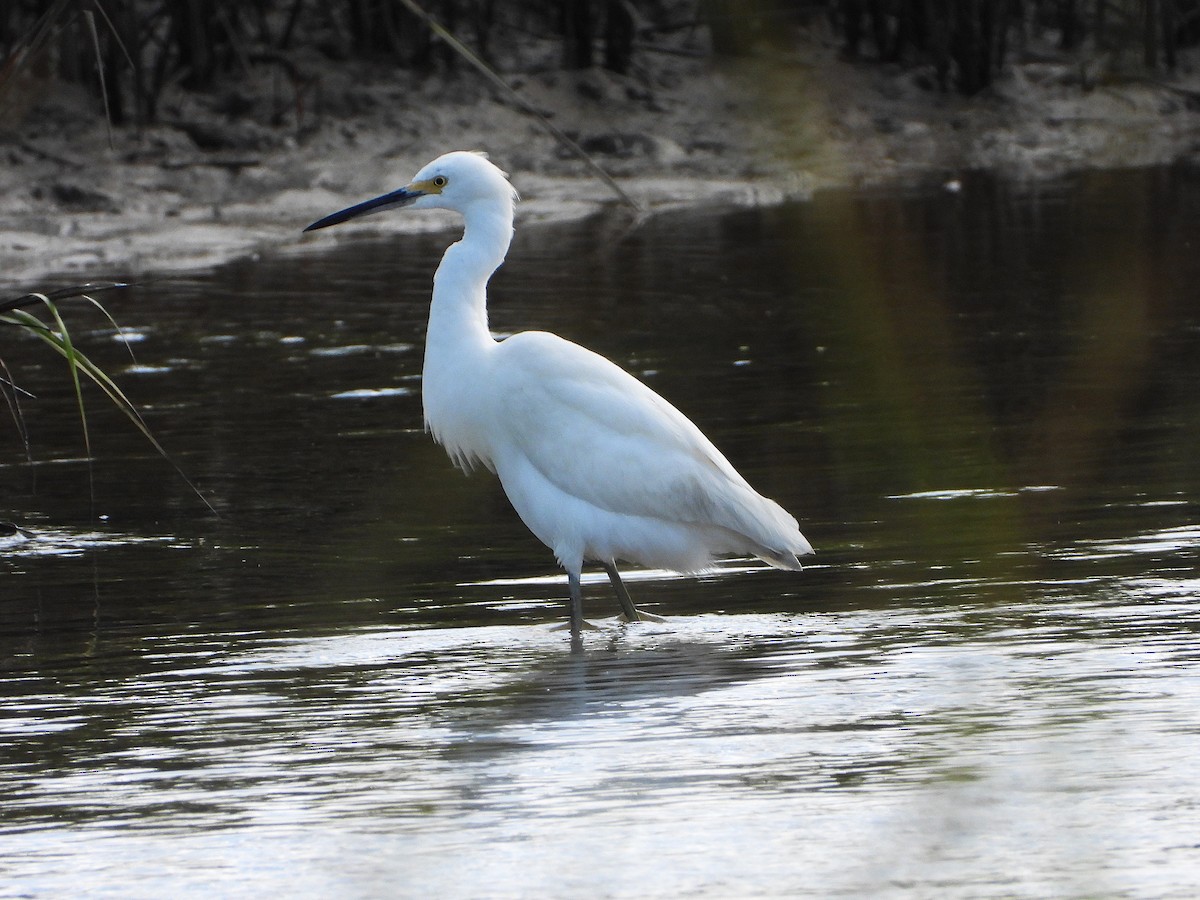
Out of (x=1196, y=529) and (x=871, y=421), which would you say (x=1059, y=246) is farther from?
(x=1196, y=529)

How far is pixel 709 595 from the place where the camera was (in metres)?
6.05

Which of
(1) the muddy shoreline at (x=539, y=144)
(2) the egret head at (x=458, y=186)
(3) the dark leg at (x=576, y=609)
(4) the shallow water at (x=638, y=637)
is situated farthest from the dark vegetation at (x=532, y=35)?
(3) the dark leg at (x=576, y=609)

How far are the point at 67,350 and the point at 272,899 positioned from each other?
2033 mm

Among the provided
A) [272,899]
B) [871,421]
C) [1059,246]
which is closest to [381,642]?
[272,899]

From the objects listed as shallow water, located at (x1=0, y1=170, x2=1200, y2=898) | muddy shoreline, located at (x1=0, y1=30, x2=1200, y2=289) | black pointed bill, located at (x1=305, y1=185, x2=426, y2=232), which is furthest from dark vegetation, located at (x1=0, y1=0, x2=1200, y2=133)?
black pointed bill, located at (x1=305, y1=185, x2=426, y2=232)

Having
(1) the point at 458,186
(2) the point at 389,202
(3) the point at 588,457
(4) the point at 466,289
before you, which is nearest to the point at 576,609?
(3) the point at 588,457

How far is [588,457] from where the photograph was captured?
5.83m

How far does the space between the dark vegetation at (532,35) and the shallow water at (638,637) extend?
249 inches

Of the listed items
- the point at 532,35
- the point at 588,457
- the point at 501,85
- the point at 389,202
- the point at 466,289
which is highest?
the point at 532,35

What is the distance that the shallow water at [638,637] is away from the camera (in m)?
3.68

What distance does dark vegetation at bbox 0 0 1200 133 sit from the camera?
16766 millimetres

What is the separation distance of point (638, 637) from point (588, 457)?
553 millimetres

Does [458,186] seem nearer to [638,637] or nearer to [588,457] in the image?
[588,457]

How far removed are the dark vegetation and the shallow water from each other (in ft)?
20.8
